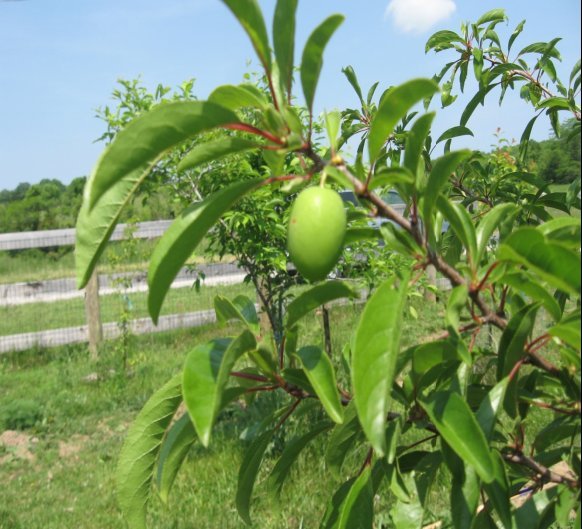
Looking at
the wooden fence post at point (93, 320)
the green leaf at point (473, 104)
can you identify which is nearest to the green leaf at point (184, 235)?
the green leaf at point (473, 104)

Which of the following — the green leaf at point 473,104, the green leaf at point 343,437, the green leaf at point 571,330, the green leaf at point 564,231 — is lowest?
the green leaf at point 343,437

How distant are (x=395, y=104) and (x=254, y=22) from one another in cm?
17

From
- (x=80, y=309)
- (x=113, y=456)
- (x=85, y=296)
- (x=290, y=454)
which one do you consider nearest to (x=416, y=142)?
(x=290, y=454)

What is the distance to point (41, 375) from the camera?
4.91 m

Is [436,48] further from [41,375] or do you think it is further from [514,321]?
[41,375]

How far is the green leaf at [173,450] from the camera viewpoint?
0.76 m

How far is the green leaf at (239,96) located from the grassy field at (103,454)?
0.65m

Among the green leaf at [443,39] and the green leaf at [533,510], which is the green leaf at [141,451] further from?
the green leaf at [443,39]

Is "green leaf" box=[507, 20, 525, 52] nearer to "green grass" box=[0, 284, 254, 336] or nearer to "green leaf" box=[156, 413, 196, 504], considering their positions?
"green leaf" box=[156, 413, 196, 504]

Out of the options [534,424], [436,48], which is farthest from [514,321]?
[534,424]

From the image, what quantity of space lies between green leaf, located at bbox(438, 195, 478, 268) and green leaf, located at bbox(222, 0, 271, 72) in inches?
10.6

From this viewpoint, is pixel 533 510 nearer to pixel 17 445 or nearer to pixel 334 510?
pixel 334 510

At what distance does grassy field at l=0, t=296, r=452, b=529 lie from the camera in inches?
107

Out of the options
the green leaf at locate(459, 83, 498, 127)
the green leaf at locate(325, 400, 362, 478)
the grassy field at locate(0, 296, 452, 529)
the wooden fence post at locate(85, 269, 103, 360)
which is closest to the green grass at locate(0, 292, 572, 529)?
the grassy field at locate(0, 296, 452, 529)
